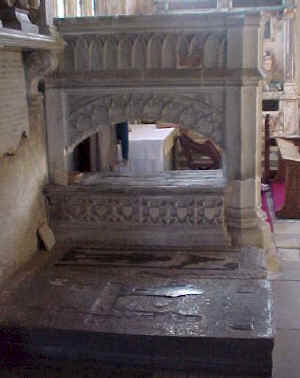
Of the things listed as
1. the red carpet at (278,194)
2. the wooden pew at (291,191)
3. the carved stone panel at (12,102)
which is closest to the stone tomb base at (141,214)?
the carved stone panel at (12,102)

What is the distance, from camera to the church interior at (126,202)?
2.66 meters

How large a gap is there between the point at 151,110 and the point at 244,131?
587 millimetres

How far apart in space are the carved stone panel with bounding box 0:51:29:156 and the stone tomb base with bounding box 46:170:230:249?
0.60 m

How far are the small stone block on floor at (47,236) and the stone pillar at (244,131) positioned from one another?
1129 mm

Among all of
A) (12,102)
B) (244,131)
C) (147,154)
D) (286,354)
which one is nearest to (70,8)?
(147,154)

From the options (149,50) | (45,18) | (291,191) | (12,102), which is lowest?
(291,191)

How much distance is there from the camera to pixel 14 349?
2.69 meters

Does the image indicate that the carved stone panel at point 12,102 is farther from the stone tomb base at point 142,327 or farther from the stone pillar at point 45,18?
the stone tomb base at point 142,327

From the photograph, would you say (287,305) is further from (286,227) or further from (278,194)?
(278,194)

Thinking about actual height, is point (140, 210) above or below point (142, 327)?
above

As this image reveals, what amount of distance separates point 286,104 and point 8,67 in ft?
25.6

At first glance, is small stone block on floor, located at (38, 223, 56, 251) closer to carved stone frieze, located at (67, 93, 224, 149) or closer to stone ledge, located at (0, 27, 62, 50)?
carved stone frieze, located at (67, 93, 224, 149)

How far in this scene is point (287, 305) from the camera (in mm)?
3396

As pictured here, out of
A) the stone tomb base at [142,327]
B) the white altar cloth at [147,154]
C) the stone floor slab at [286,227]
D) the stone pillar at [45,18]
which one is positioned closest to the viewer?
the stone tomb base at [142,327]
